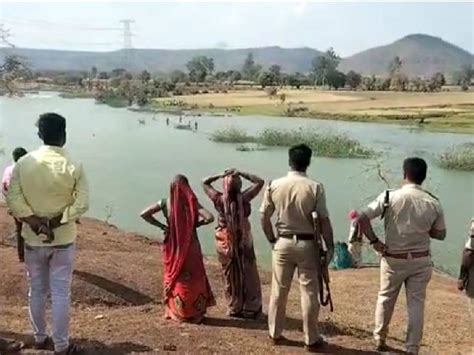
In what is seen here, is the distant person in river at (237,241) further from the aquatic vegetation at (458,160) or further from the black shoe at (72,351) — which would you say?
the aquatic vegetation at (458,160)

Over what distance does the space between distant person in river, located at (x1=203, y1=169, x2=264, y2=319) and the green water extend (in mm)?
6472

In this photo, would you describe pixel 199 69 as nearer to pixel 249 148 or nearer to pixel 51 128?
pixel 249 148

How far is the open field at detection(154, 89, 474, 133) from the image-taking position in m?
50.1

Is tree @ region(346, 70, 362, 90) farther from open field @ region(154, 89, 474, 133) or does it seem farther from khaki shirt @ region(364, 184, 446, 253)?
khaki shirt @ region(364, 184, 446, 253)

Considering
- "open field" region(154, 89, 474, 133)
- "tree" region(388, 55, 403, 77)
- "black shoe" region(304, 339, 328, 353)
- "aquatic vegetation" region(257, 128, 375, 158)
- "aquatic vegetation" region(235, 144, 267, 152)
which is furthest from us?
"tree" region(388, 55, 403, 77)

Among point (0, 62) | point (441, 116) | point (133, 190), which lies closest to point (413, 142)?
point (441, 116)

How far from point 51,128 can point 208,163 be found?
992 inches

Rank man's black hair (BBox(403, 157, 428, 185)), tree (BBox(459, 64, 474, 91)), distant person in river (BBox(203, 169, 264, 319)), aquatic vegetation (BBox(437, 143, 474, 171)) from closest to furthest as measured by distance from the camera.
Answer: man's black hair (BBox(403, 157, 428, 185)), distant person in river (BBox(203, 169, 264, 319)), aquatic vegetation (BBox(437, 143, 474, 171)), tree (BBox(459, 64, 474, 91))

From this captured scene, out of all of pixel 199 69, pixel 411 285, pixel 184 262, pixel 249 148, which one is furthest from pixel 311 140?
pixel 199 69

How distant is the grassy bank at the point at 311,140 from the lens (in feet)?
107

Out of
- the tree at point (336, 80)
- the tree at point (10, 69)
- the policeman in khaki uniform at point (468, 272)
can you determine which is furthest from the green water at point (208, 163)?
the tree at point (336, 80)

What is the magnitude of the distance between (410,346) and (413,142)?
113 ft

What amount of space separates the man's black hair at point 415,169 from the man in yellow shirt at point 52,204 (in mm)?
2266

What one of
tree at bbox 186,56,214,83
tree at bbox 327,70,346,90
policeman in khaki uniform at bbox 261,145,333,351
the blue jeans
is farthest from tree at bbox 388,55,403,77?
the blue jeans
